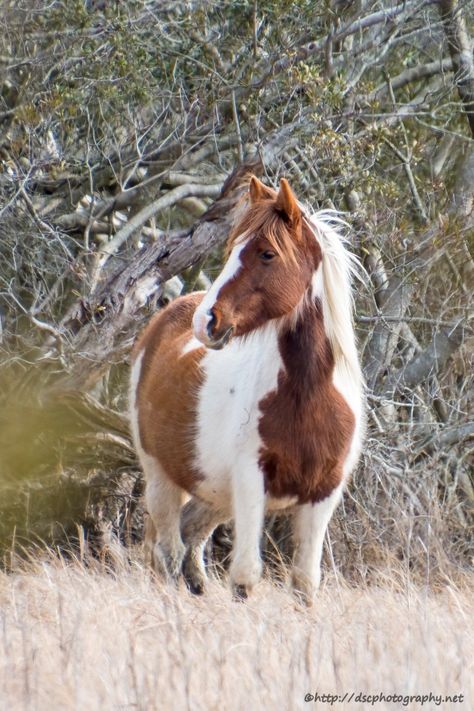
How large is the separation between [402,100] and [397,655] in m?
6.79

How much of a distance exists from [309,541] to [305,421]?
1.98 ft

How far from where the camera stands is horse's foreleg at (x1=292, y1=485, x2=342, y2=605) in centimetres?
510

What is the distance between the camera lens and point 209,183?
7.70 m

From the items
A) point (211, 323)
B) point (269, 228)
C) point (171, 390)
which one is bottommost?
point (171, 390)

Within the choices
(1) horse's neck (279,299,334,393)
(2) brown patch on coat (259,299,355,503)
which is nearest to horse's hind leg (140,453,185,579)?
(2) brown patch on coat (259,299,355,503)

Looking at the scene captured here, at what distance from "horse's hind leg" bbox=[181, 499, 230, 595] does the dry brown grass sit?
1348mm

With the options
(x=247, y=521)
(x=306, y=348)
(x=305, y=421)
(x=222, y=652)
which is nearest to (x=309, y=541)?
(x=247, y=521)

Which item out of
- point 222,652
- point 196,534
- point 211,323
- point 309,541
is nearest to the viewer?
point 222,652

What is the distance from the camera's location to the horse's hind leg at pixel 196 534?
6.14m

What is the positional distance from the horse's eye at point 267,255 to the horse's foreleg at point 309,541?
1.17 meters

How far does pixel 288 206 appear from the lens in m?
4.81

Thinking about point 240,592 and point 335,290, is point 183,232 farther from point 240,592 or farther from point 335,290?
point 240,592

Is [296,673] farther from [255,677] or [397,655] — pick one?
[397,655]

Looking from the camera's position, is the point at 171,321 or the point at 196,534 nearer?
the point at 171,321
